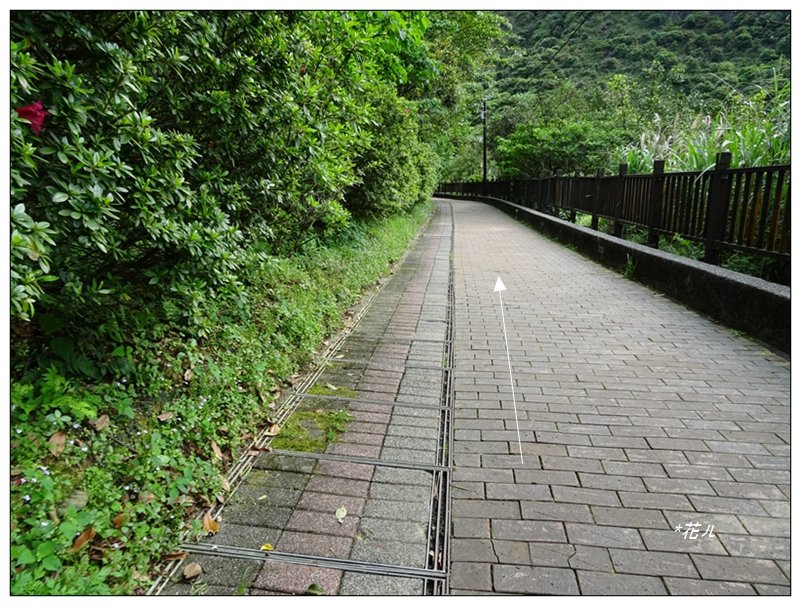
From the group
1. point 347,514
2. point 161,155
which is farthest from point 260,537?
point 161,155

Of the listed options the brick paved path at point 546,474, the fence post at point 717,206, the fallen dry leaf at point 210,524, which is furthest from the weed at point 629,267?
the fallen dry leaf at point 210,524

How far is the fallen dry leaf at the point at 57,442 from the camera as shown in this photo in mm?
2328

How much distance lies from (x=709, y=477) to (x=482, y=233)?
1397 cm

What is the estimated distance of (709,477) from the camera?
2.83 meters

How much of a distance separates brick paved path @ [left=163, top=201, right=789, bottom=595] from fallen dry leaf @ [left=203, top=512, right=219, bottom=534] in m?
0.05

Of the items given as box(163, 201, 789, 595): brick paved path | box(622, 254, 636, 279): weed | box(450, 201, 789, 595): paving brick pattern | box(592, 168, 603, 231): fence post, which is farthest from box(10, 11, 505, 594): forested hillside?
box(592, 168, 603, 231): fence post

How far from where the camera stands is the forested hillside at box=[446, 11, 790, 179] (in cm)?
848

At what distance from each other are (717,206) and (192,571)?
21.9ft

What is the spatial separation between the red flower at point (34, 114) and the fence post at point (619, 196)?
33.0ft

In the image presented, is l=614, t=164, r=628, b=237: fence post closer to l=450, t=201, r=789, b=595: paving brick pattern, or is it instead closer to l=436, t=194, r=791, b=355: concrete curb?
l=436, t=194, r=791, b=355: concrete curb

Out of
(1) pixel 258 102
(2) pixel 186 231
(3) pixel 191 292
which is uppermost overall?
(1) pixel 258 102

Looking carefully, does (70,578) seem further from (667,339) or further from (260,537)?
(667,339)

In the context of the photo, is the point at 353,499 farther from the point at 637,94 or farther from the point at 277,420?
the point at 637,94

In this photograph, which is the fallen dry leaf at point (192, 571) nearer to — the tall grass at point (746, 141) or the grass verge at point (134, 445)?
the grass verge at point (134, 445)
